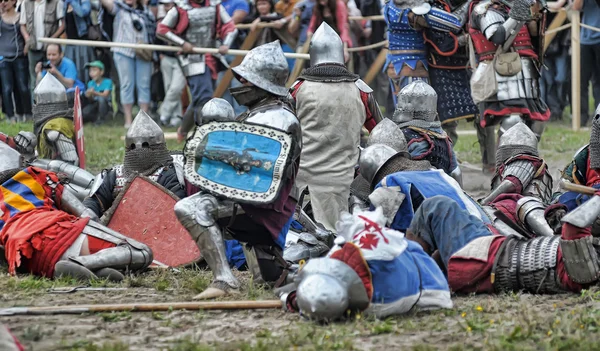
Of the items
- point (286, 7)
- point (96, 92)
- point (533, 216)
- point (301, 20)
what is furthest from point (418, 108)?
point (96, 92)

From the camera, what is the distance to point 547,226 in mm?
7504

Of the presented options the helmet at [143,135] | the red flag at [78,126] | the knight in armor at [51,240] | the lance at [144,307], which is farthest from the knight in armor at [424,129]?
the lance at [144,307]

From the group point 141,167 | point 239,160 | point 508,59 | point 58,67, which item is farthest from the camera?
point 58,67

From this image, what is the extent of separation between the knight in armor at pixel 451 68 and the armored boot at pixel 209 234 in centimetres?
474

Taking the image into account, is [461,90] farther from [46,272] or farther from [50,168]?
[46,272]

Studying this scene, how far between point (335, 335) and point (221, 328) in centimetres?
58

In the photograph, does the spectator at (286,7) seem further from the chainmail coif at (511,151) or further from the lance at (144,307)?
the lance at (144,307)

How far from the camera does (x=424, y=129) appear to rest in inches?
348

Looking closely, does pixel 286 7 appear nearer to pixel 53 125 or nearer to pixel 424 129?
pixel 53 125

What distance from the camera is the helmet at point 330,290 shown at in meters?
5.59

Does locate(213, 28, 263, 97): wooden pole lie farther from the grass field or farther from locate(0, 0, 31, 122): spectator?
the grass field

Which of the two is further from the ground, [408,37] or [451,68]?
[408,37]

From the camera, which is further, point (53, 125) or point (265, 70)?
point (53, 125)

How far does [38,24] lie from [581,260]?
35.6 feet
